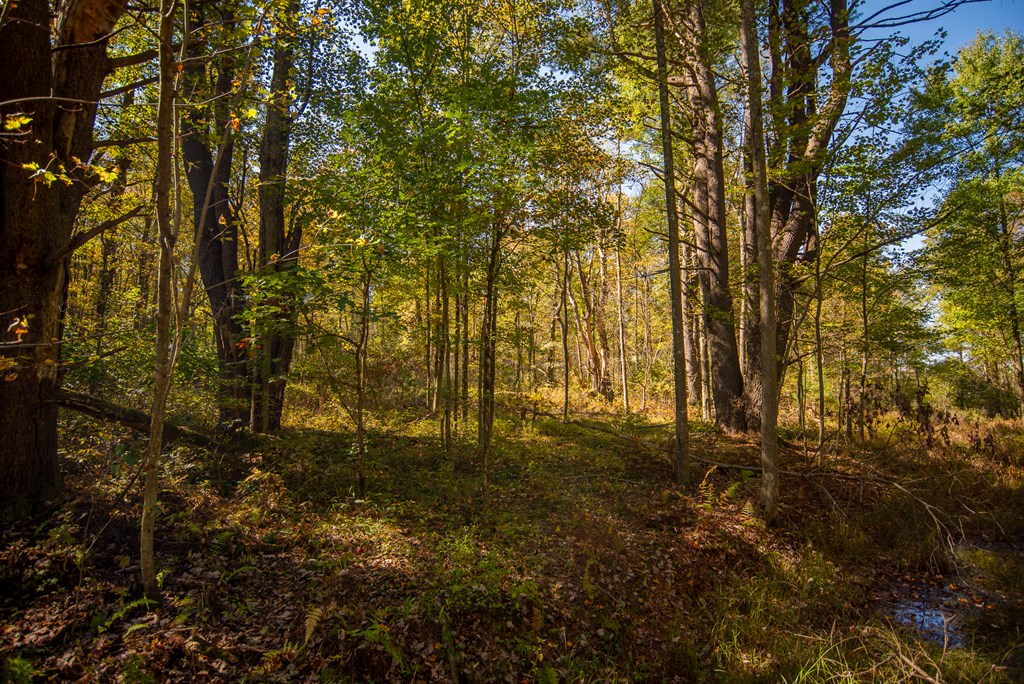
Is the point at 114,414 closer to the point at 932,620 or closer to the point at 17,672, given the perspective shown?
the point at 17,672

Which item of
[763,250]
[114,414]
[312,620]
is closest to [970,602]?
[763,250]

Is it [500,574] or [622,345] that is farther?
[622,345]

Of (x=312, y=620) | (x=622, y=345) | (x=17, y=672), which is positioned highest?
(x=622, y=345)

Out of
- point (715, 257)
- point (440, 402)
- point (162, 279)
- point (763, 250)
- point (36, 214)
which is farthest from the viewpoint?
point (715, 257)

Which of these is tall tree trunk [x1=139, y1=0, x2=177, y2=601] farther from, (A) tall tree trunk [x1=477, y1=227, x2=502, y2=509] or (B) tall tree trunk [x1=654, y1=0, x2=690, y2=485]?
(B) tall tree trunk [x1=654, y1=0, x2=690, y2=485]

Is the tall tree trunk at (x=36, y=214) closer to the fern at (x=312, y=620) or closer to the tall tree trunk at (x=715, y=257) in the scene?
the fern at (x=312, y=620)

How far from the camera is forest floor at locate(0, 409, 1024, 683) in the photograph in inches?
143

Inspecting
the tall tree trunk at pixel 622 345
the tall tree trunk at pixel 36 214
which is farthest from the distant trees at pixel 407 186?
the tall tree trunk at pixel 622 345

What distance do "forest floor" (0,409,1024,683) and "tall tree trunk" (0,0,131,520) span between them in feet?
2.02

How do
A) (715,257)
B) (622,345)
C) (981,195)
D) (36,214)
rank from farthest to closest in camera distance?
(622,345)
(981,195)
(715,257)
(36,214)

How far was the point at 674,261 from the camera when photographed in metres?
7.47

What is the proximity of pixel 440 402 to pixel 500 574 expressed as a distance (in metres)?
5.27

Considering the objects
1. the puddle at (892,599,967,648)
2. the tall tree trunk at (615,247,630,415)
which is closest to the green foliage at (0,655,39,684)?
the puddle at (892,599,967,648)

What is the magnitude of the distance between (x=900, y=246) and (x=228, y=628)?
13.3 meters
